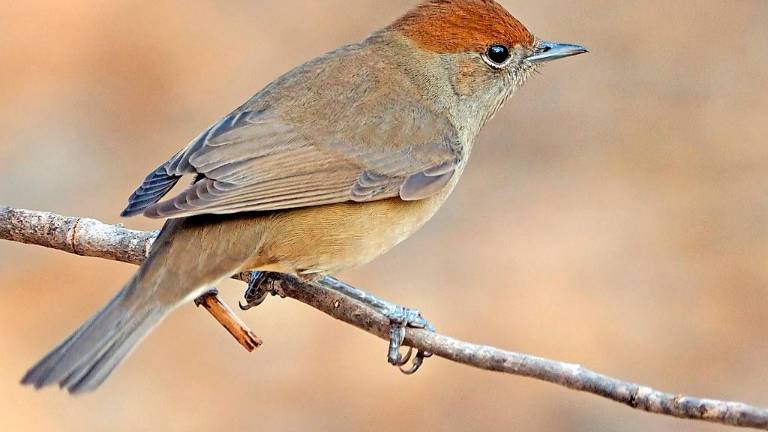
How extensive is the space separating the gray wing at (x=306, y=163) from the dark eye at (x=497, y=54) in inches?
16.3

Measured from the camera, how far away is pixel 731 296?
8055 millimetres

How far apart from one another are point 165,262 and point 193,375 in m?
3.10

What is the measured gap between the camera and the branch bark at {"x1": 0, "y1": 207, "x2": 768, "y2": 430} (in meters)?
3.46

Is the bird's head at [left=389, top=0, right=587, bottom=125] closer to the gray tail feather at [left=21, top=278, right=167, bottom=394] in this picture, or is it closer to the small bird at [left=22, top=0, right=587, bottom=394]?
the small bird at [left=22, top=0, right=587, bottom=394]

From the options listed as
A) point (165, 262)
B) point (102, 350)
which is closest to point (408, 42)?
point (165, 262)

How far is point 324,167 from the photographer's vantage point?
492cm

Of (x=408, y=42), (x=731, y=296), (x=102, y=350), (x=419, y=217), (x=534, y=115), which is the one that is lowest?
(x=102, y=350)

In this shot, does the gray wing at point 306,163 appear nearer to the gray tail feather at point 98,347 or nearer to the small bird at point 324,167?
the small bird at point 324,167

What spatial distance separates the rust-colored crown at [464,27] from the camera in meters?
5.46

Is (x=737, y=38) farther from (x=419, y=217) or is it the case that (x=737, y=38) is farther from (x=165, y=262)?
(x=165, y=262)

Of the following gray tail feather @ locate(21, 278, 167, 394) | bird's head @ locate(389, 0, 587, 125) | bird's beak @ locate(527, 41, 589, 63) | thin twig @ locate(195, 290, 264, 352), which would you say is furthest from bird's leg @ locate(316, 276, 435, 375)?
bird's beak @ locate(527, 41, 589, 63)

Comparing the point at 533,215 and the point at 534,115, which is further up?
the point at 534,115

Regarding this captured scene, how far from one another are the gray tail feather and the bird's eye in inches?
88.9

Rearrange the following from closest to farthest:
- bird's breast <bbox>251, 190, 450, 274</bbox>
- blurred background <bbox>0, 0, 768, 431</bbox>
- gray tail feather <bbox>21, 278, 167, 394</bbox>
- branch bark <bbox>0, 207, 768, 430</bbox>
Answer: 1. branch bark <bbox>0, 207, 768, 430</bbox>
2. gray tail feather <bbox>21, 278, 167, 394</bbox>
3. bird's breast <bbox>251, 190, 450, 274</bbox>
4. blurred background <bbox>0, 0, 768, 431</bbox>
